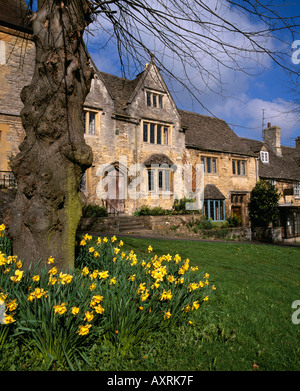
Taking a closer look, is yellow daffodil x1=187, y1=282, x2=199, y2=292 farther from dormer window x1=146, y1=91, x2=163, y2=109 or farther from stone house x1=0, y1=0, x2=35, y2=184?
dormer window x1=146, y1=91, x2=163, y2=109

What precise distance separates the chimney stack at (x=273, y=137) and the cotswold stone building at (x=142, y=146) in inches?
294

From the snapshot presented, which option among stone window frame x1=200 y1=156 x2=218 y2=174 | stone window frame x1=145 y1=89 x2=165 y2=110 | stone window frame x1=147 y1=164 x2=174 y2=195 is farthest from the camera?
stone window frame x1=200 y1=156 x2=218 y2=174

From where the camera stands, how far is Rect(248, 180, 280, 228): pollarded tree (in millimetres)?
26859

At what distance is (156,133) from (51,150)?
19348 millimetres

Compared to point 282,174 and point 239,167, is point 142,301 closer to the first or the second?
point 239,167

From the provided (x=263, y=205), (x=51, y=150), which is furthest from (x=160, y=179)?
(x=51, y=150)

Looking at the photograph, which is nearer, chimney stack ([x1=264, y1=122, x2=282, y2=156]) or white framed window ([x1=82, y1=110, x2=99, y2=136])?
white framed window ([x1=82, y1=110, x2=99, y2=136])

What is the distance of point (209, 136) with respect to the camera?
28.1 meters

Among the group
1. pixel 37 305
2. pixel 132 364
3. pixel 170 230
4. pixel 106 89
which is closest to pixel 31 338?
pixel 37 305

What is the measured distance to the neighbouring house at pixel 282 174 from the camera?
104 feet

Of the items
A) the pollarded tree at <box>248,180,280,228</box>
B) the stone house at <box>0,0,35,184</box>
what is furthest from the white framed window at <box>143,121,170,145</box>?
the pollarded tree at <box>248,180,280,228</box>

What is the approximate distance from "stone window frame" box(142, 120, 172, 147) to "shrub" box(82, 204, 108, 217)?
6.96m

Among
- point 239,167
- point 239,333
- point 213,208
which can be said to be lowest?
point 239,333

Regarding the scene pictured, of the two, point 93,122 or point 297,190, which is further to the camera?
point 297,190
